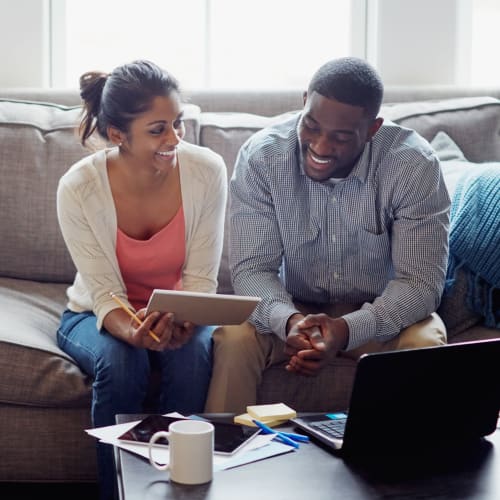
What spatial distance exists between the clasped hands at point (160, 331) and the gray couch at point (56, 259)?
6.2 inches

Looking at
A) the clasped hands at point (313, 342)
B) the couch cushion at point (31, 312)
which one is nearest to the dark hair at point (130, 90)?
the couch cushion at point (31, 312)

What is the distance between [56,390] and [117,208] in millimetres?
441

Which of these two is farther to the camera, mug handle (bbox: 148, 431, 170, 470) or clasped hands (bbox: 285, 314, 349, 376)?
clasped hands (bbox: 285, 314, 349, 376)

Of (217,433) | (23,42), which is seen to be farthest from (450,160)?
(23,42)

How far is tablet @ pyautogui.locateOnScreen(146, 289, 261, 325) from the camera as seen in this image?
1.71m

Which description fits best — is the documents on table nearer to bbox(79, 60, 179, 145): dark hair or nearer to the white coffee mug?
the white coffee mug

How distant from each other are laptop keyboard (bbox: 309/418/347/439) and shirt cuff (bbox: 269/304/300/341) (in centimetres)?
47

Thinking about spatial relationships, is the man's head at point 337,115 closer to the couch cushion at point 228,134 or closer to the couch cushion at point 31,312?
the couch cushion at point 228,134

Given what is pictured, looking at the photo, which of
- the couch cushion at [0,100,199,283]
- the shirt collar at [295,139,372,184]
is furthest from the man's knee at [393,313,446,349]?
the couch cushion at [0,100,199,283]

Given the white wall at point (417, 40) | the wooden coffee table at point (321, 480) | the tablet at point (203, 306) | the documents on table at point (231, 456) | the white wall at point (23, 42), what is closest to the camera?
the wooden coffee table at point (321, 480)

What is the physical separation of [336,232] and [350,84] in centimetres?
35

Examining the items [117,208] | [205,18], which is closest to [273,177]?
[117,208]

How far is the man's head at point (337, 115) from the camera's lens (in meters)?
2.04

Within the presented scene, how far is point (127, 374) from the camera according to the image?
75.3 inches
